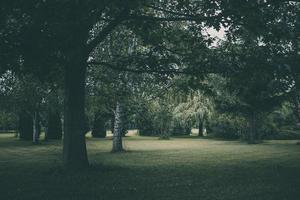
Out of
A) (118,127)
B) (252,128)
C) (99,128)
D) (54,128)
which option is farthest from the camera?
(99,128)

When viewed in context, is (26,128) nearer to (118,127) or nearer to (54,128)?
(54,128)

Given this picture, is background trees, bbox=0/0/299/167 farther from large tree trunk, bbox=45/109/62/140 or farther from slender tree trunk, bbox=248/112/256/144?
large tree trunk, bbox=45/109/62/140

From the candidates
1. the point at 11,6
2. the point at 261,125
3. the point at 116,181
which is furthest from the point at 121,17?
the point at 261,125

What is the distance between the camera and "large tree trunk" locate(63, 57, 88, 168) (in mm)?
15203

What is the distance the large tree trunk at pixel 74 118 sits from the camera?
1520 centimetres

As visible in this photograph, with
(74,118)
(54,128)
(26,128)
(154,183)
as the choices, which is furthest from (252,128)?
(154,183)

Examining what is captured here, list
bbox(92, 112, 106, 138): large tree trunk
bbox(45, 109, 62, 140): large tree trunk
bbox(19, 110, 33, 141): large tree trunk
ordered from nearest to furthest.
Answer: bbox(19, 110, 33, 141): large tree trunk, bbox(45, 109, 62, 140): large tree trunk, bbox(92, 112, 106, 138): large tree trunk

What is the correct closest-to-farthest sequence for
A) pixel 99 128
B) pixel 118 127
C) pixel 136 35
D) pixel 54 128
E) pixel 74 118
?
1. pixel 74 118
2. pixel 136 35
3. pixel 118 127
4. pixel 54 128
5. pixel 99 128

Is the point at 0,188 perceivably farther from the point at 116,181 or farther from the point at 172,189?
the point at 172,189

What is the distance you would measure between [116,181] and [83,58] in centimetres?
493

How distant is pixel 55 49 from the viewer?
11695 mm

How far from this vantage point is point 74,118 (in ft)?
50.2

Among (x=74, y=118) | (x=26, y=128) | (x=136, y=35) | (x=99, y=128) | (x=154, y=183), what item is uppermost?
(x=136, y=35)

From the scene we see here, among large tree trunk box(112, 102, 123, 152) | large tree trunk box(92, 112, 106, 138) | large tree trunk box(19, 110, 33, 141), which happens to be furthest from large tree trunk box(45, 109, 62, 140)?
large tree trunk box(112, 102, 123, 152)
